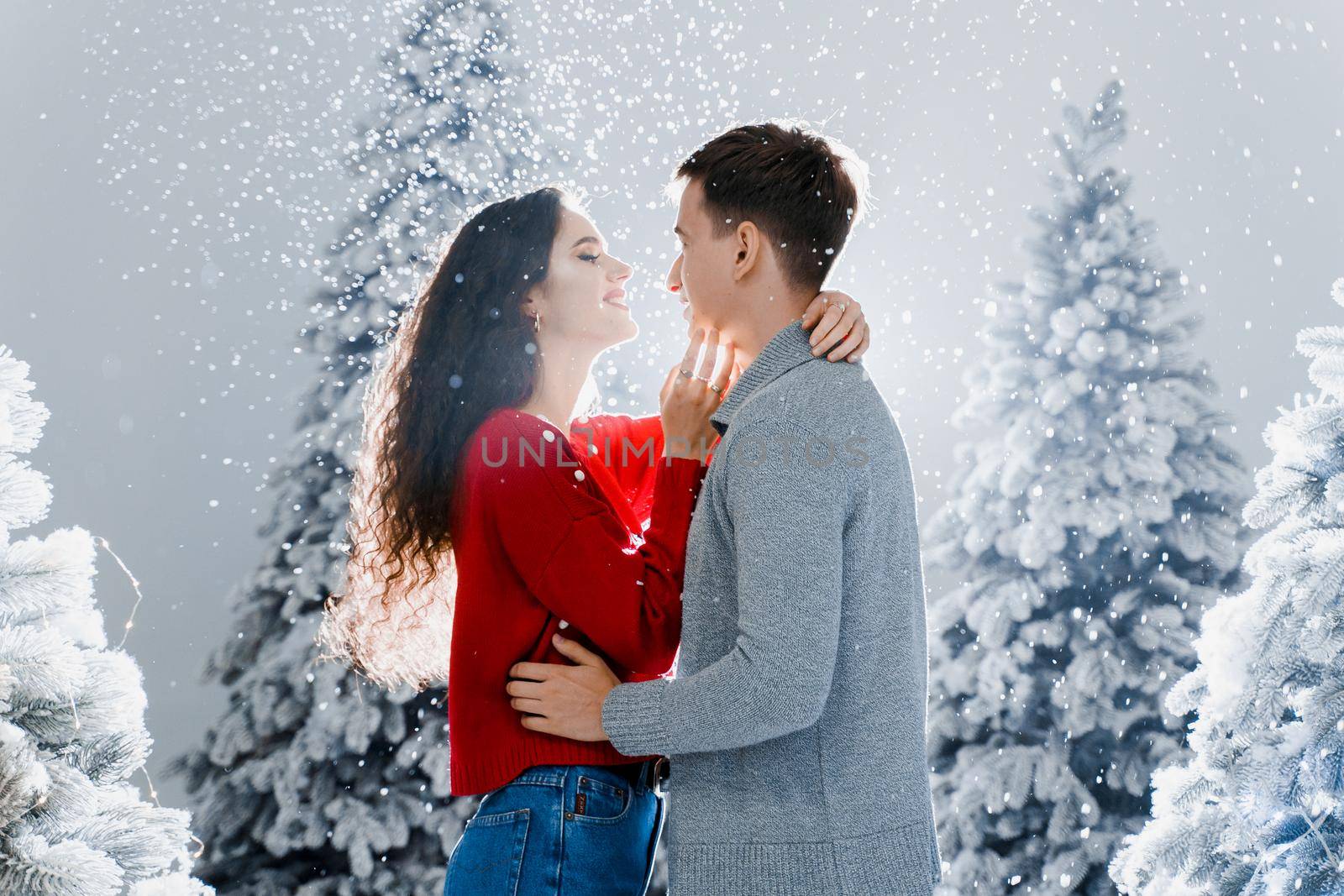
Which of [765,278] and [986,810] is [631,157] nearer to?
[986,810]

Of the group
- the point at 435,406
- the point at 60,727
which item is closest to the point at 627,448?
the point at 435,406

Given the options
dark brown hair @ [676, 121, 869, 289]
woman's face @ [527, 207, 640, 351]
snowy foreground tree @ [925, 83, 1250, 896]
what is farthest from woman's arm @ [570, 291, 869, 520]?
snowy foreground tree @ [925, 83, 1250, 896]

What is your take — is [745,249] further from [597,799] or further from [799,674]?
[597,799]

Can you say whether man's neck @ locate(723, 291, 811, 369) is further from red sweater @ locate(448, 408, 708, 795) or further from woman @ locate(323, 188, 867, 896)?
red sweater @ locate(448, 408, 708, 795)

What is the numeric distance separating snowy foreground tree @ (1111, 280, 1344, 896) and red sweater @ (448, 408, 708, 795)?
4.42 feet

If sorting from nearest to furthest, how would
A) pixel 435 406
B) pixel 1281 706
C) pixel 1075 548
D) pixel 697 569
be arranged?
1. pixel 697 569
2. pixel 435 406
3. pixel 1281 706
4. pixel 1075 548

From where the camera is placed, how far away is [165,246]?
3895 mm

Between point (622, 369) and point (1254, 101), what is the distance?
10.5 feet

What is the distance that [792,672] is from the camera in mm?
1062

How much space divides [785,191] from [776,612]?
22.6 inches

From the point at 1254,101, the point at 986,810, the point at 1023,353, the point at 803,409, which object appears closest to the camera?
the point at 803,409

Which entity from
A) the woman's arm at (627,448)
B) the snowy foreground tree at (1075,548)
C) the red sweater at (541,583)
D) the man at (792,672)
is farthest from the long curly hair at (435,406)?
the snowy foreground tree at (1075,548)

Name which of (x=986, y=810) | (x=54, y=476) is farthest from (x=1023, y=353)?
(x=54, y=476)

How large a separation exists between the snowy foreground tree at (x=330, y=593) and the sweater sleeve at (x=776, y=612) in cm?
213
